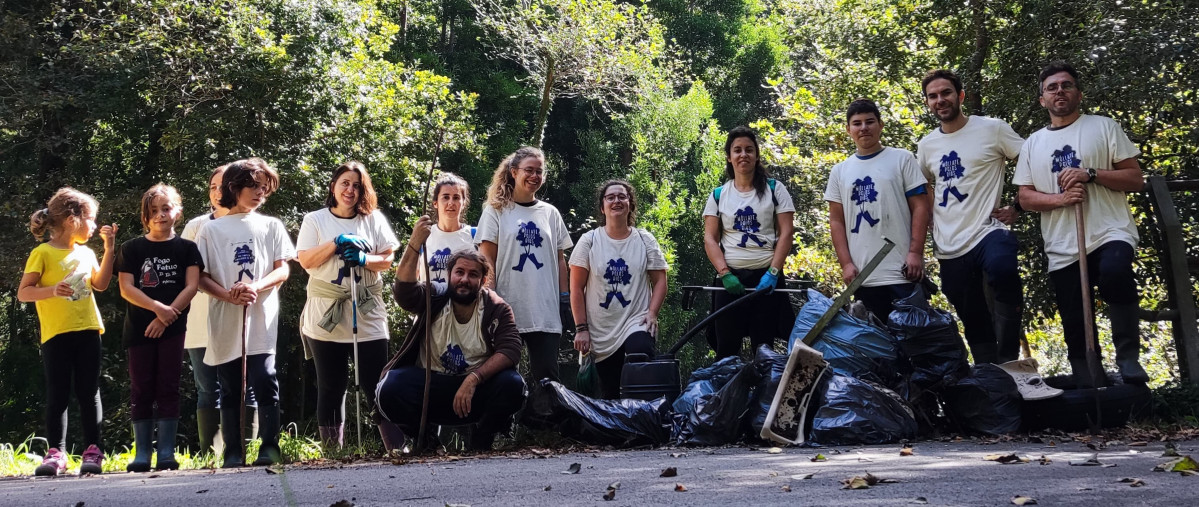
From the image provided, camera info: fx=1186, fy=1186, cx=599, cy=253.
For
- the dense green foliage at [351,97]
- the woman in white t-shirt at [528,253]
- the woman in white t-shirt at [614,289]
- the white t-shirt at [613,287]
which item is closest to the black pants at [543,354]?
the woman in white t-shirt at [528,253]

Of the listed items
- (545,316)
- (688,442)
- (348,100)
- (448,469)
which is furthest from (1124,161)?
(348,100)

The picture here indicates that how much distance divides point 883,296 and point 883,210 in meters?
0.49

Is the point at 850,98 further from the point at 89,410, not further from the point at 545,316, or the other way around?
the point at 89,410

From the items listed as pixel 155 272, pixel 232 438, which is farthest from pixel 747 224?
pixel 155 272

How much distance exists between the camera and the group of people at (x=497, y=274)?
6.32 m

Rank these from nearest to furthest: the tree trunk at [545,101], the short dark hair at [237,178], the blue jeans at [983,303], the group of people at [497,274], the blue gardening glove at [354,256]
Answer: the group of people at [497,274]
the blue jeans at [983,303]
the blue gardening glove at [354,256]
the short dark hair at [237,178]
the tree trunk at [545,101]

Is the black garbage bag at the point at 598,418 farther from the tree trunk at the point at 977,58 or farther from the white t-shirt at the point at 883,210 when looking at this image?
the tree trunk at the point at 977,58

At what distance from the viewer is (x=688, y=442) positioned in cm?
626

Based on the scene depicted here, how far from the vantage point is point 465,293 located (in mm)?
6367

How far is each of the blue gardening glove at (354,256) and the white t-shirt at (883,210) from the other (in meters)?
2.81

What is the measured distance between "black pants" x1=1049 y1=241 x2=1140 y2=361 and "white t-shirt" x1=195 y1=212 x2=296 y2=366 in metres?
4.35

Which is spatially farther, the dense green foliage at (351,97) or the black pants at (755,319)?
the dense green foliage at (351,97)

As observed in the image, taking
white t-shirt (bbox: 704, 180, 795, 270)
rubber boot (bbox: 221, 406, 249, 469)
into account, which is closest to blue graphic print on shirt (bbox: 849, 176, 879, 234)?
white t-shirt (bbox: 704, 180, 795, 270)

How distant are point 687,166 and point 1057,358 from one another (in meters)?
10.8
